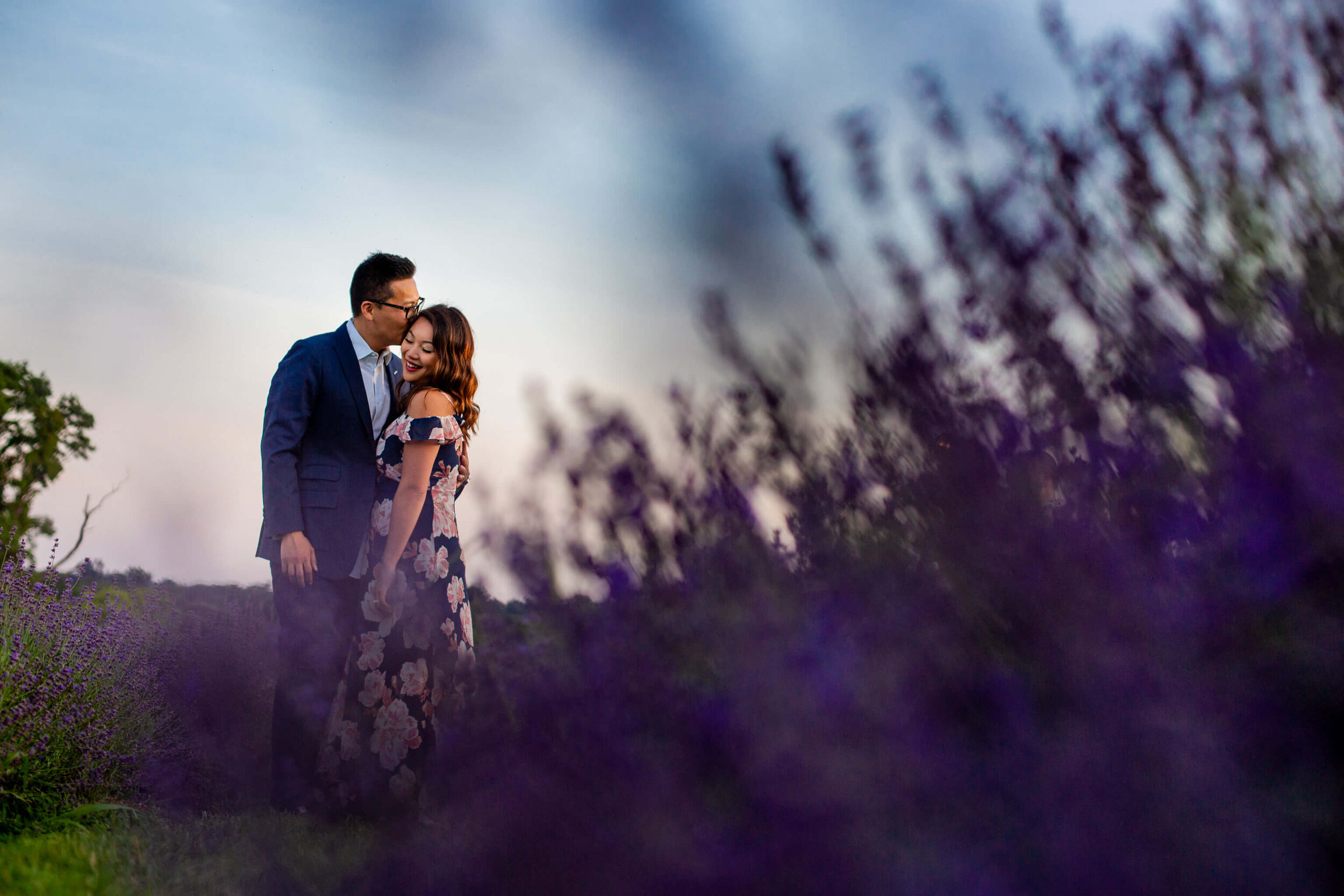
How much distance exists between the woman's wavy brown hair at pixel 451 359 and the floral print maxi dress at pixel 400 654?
84 millimetres

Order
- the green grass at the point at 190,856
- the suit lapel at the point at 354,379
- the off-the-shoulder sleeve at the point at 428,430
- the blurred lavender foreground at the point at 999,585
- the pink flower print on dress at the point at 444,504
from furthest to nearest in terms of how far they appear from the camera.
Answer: the suit lapel at the point at 354,379 → the pink flower print on dress at the point at 444,504 → the off-the-shoulder sleeve at the point at 428,430 → the green grass at the point at 190,856 → the blurred lavender foreground at the point at 999,585

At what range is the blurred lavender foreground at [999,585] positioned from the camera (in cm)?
99

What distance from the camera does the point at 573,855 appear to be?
3.71ft

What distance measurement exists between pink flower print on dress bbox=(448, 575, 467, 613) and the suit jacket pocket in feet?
1.68

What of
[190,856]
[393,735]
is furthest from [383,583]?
[190,856]

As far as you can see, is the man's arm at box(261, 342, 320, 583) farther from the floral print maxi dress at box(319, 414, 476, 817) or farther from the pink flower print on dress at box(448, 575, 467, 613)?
the pink flower print on dress at box(448, 575, 467, 613)

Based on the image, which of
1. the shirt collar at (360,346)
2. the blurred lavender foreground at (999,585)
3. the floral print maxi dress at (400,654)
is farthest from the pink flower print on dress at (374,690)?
the blurred lavender foreground at (999,585)

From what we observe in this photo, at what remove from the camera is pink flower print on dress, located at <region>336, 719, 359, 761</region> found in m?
3.04

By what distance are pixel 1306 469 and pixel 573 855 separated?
1018 mm

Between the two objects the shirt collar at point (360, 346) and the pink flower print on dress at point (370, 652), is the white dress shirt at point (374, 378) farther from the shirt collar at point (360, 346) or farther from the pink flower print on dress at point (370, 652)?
the pink flower print on dress at point (370, 652)

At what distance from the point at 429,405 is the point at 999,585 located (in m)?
2.25

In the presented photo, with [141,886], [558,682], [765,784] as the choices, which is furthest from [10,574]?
[765,784]

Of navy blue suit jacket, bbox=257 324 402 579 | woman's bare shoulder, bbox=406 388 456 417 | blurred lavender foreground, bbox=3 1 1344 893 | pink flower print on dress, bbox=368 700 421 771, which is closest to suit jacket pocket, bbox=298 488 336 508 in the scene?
navy blue suit jacket, bbox=257 324 402 579

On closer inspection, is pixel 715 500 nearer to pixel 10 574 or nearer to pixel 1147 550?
pixel 1147 550
